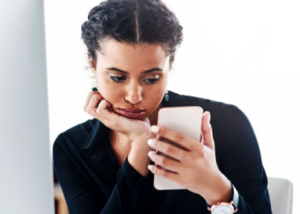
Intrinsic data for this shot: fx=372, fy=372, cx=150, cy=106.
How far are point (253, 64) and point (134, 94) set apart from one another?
30 cm

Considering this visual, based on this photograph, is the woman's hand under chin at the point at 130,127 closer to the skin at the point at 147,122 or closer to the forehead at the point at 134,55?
the skin at the point at 147,122

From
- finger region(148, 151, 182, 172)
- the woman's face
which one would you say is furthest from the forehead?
finger region(148, 151, 182, 172)

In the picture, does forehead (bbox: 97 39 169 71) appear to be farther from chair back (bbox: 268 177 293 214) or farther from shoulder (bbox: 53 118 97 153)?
chair back (bbox: 268 177 293 214)

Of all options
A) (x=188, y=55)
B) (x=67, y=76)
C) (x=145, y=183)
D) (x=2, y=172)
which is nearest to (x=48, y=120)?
(x=67, y=76)

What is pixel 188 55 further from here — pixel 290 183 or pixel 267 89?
pixel 290 183

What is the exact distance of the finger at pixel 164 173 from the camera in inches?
35.3

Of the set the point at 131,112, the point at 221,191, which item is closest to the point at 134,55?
the point at 131,112

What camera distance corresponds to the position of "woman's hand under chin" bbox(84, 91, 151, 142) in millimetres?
952

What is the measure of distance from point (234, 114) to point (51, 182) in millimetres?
575

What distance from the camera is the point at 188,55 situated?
0.93m

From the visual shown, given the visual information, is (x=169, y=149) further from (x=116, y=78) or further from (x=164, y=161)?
(x=116, y=78)

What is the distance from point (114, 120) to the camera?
98 centimetres

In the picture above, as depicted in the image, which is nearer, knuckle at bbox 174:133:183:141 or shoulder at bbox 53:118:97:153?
knuckle at bbox 174:133:183:141

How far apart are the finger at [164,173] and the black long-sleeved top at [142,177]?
0.04 m
